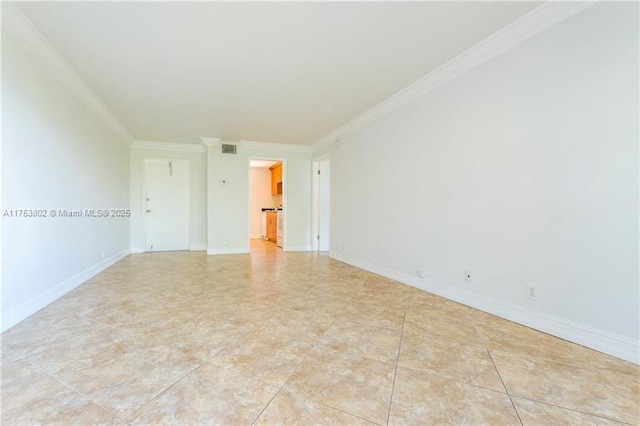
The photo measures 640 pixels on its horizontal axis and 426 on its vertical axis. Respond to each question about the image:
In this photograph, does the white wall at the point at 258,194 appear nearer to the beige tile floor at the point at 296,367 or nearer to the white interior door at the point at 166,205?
the white interior door at the point at 166,205

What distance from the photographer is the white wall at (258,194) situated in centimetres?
888

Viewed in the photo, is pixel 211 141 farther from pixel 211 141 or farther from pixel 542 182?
pixel 542 182

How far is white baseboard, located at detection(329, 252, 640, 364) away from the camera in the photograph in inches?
67.4

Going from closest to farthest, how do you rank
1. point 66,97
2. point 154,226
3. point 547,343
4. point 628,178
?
point 628,178 → point 547,343 → point 66,97 → point 154,226

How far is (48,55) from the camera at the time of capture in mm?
2459

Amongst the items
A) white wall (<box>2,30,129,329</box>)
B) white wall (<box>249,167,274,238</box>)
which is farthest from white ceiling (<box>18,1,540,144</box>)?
white wall (<box>249,167,274,238</box>)


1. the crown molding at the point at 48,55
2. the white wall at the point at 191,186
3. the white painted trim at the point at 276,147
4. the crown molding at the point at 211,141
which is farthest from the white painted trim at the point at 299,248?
the crown molding at the point at 48,55

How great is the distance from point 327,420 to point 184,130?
5.09m

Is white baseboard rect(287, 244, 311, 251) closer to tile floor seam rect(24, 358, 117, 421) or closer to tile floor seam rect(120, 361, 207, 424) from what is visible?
tile floor seam rect(120, 361, 207, 424)

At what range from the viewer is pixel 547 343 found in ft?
6.26

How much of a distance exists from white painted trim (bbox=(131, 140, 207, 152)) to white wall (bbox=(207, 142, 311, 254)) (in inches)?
27.0

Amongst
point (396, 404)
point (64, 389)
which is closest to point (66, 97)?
point (64, 389)

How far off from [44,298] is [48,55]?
7.20ft

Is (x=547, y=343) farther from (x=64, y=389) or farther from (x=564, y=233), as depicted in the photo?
(x=64, y=389)
